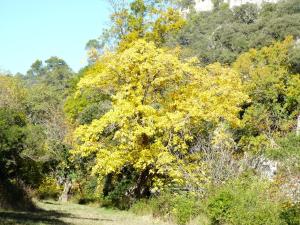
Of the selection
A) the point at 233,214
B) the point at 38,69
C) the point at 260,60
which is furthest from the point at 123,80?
the point at 38,69

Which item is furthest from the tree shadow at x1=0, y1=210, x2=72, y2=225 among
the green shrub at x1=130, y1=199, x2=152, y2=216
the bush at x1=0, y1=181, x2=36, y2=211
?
the green shrub at x1=130, y1=199, x2=152, y2=216

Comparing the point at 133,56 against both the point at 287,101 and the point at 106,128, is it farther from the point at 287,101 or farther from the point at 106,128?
the point at 287,101

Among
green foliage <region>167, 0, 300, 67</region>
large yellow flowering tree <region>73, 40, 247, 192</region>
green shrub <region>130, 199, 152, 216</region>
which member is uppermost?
green foliage <region>167, 0, 300, 67</region>

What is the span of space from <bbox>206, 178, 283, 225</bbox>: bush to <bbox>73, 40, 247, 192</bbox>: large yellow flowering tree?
441cm

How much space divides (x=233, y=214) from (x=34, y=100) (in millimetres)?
58253

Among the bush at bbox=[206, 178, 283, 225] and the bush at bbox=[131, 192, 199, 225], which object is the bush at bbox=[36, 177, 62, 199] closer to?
the bush at bbox=[131, 192, 199, 225]

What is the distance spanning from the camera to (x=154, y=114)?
70.1 ft

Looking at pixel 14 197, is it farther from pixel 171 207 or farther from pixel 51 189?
pixel 51 189

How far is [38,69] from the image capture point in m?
164

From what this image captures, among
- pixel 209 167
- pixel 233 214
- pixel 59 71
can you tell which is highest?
pixel 59 71

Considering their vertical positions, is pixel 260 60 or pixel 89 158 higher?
pixel 260 60

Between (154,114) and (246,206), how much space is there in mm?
8460

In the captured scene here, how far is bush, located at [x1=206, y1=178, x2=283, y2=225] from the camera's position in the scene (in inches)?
502

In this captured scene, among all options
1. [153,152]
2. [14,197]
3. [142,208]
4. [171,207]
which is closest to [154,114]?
[153,152]
